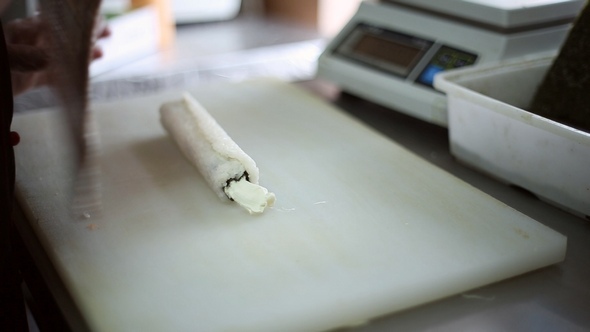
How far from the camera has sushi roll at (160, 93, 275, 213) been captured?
0.77 metres

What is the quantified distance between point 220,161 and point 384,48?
43 centimetres

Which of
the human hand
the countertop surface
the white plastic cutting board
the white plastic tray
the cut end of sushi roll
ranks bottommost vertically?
the countertop surface

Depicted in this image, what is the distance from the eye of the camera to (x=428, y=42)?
3.37ft

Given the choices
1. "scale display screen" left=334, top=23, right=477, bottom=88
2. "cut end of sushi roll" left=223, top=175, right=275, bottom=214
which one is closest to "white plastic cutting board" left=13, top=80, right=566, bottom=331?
"cut end of sushi roll" left=223, top=175, right=275, bottom=214

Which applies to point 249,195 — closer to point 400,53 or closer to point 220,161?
point 220,161

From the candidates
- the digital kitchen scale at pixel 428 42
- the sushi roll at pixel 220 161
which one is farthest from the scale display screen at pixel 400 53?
the sushi roll at pixel 220 161

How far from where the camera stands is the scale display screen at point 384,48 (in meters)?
1.03

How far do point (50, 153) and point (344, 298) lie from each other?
536 millimetres

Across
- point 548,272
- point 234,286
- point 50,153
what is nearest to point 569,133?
point 548,272

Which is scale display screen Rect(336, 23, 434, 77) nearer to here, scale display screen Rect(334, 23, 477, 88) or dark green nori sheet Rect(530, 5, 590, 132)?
scale display screen Rect(334, 23, 477, 88)

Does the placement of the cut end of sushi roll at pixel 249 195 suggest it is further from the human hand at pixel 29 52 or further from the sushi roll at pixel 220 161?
the human hand at pixel 29 52

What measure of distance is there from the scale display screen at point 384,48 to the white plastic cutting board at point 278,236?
0.13 metres

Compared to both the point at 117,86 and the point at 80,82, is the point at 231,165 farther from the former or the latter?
the point at 117,86

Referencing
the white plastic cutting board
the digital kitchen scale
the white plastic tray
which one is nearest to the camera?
the white plastic cutting board
